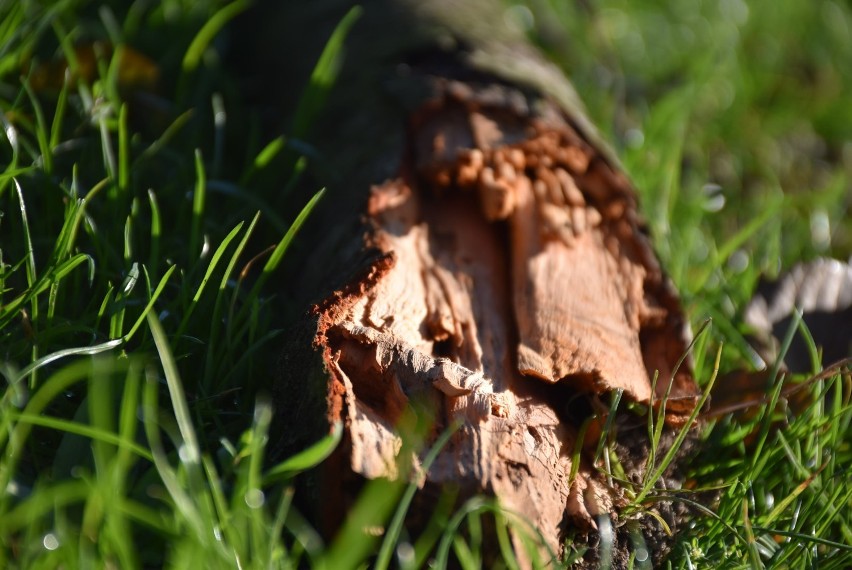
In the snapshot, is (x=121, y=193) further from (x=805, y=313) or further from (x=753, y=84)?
(x=753, y=84)

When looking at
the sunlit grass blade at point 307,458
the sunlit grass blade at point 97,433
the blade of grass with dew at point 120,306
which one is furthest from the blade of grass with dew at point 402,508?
the blade of grass with dew at point 120,306

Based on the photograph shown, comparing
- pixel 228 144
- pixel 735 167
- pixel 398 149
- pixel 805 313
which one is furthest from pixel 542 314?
pixel 735 167

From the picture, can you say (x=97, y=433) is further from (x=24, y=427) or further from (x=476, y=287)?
(x=476, y=287)

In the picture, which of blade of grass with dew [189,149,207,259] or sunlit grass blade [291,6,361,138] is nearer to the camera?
blade of grass with dew [189,149,207,259]

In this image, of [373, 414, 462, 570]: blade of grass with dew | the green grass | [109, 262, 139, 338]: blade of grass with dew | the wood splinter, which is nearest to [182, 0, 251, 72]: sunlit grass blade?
the green grass

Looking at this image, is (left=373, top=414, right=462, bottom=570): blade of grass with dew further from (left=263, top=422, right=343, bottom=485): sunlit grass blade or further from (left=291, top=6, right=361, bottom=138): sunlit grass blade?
(left=291, top=6, right=361, bottom=138): sunlit grass blade
